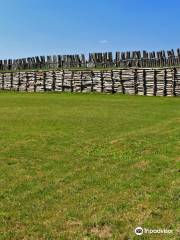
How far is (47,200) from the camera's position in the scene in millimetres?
8016

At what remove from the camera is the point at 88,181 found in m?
9.29

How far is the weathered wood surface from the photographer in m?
37.0

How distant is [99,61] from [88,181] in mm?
37445

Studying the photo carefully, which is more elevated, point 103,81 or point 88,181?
point 103,81

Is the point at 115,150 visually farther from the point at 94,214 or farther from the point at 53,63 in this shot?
the point at 53,63

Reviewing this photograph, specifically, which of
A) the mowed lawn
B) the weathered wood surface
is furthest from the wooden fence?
the mowed lawn

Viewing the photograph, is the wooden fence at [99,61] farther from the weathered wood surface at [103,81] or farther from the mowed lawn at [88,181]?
the mowed lawn at [88,181]

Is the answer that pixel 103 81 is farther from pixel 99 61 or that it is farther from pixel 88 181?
pixel 88 181

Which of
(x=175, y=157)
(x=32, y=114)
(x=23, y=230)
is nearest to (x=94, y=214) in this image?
(x=23, y=230)

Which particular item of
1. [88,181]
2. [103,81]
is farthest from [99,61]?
[88,181]

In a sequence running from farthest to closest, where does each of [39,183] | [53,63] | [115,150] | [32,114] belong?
[53,63]
[32,114]
[115,150]
[39,183]

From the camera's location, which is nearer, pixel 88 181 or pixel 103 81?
pixel 88 181

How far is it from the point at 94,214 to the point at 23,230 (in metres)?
1.16

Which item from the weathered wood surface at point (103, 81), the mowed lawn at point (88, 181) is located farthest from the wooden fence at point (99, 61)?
the mowed lawn at point (88, 181)
